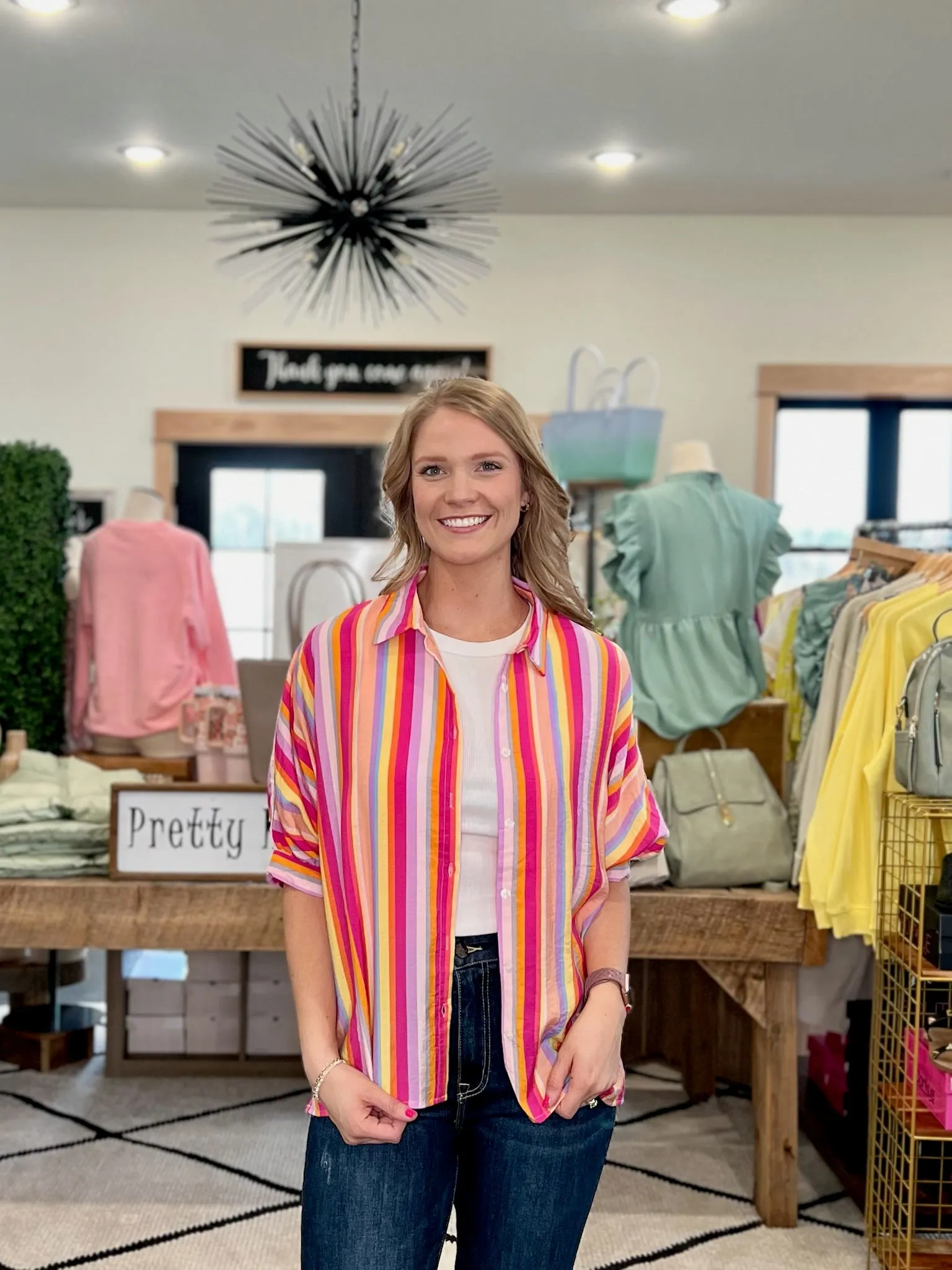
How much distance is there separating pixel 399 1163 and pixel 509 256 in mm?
5585

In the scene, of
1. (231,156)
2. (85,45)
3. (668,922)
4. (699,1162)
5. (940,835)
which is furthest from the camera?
(231,156)

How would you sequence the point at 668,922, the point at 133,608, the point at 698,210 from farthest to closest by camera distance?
the point at 698,210 → the point at 133,608 → the point at 668,922

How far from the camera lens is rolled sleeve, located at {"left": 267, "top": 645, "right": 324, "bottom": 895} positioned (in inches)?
59.1

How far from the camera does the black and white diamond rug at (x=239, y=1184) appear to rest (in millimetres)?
2793

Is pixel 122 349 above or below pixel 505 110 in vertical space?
below

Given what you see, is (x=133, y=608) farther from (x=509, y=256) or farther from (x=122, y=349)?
(x=509, y=256)

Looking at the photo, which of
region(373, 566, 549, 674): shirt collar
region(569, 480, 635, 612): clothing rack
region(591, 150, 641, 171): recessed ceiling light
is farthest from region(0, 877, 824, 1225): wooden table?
region(591, 150, 641, 171): recessed ceiling light

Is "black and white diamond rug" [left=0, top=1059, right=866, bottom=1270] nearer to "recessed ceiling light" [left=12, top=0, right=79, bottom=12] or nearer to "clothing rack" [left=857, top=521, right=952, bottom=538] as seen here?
"clothing rack" [left=857, top=521, right=952, bottom=538]

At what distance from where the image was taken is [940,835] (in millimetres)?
2715

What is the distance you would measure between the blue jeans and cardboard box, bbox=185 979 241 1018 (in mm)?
2435

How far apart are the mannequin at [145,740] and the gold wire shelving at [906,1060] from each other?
2.72 m

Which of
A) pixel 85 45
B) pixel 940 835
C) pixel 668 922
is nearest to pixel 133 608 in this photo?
pixel 85 45

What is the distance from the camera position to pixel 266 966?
150 inches

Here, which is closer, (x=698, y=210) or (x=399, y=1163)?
(x=399, y=1163)
